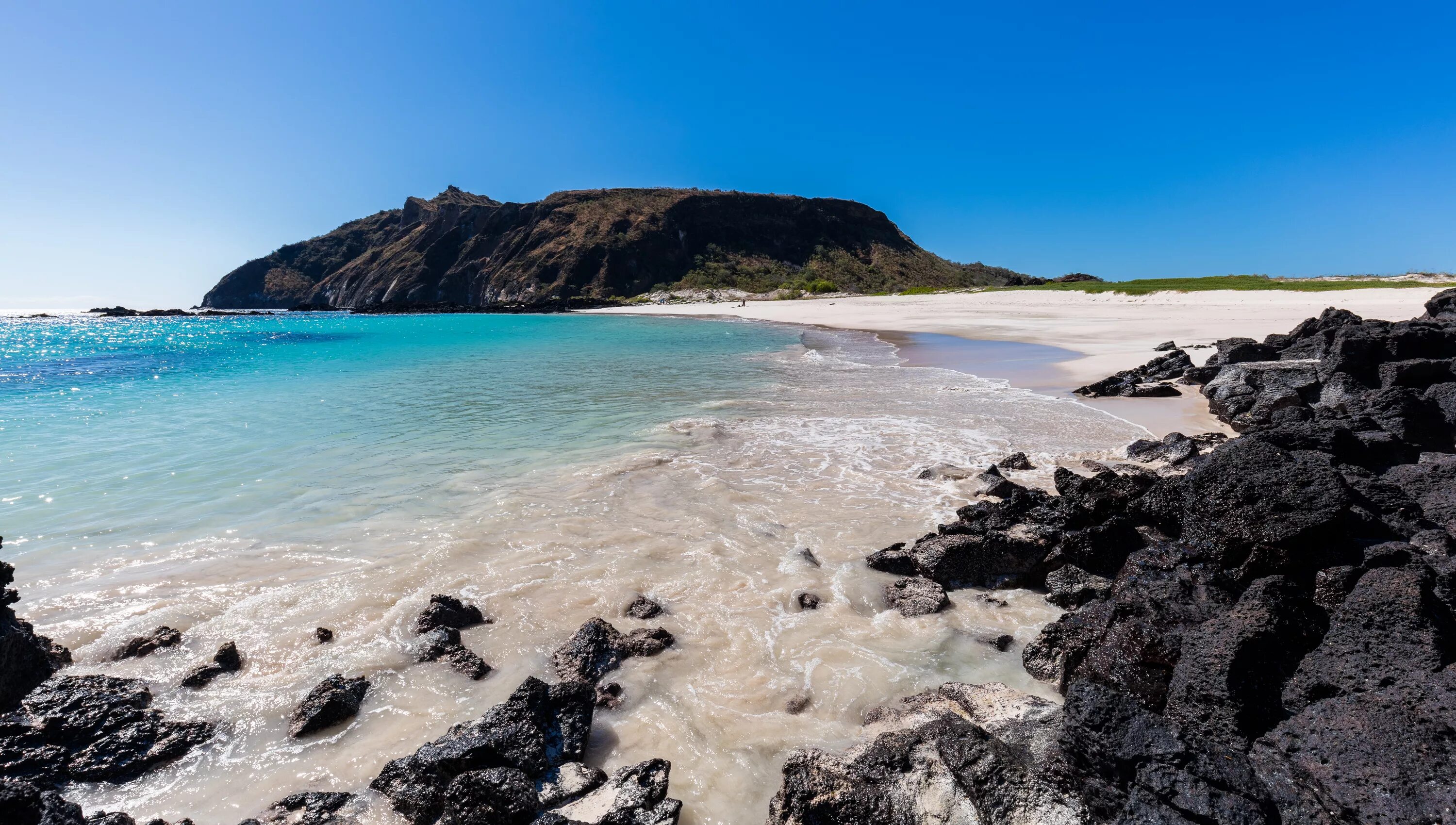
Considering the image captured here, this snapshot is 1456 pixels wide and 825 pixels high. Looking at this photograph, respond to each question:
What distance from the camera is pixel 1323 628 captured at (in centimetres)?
343

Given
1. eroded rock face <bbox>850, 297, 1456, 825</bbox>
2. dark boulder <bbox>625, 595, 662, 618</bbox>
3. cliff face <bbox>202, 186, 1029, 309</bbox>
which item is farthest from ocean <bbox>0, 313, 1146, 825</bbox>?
cliff face <bbox>202, 186, 1029, 309</bbox>

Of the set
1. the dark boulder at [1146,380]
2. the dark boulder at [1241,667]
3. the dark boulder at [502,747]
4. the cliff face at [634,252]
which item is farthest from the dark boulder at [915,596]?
the cliff face at [634,252]

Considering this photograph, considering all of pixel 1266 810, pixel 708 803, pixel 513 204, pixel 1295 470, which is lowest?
pixel 708 803

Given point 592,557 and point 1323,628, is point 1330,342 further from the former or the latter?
point 592,557

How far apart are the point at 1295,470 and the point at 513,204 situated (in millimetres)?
144104

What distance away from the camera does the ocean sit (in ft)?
12.5

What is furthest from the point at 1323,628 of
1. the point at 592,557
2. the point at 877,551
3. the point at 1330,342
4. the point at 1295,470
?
the point at 1330,342

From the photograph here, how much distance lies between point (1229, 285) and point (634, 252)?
9077 cm

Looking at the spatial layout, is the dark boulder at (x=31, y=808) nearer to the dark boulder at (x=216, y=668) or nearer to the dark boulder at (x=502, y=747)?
the dark boulder at (x=502, y=747)

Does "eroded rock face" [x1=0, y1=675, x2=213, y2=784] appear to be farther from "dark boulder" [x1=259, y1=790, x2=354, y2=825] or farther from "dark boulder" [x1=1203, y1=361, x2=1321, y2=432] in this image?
"dark boulder" [x1=1203, y1=361, x2=1321, y2=432]

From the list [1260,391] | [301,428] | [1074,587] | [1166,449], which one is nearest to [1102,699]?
[1074,587]

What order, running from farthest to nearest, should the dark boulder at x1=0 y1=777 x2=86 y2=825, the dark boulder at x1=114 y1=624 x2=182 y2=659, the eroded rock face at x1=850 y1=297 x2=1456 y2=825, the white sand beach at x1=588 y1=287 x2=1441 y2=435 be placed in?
the white sand beach at x1=588 y1=287 x2=1441 y2=435 → the dark boulder at x1=114 y1=624 x2=182 y2=659 → the dark boulder at x1=0 y1=777 x2=86 y2=825 → the eroded rock face at x1=850 y1=297 x2=1456 y2=825

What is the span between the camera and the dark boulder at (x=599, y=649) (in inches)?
171

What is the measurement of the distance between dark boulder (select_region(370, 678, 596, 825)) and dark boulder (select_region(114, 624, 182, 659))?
9.37 ft
